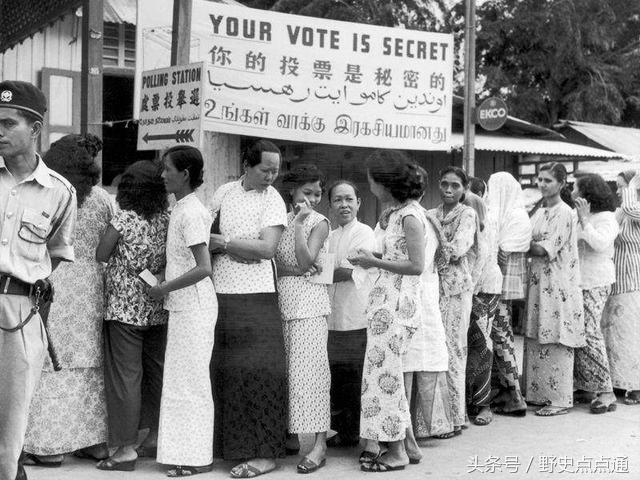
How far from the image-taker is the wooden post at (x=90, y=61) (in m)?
5.89

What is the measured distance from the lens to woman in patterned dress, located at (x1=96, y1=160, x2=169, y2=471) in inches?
185

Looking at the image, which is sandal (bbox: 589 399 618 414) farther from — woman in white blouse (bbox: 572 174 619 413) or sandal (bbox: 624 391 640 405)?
sandal (bbox: 624 391 640 405)

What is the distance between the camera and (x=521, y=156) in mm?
12344

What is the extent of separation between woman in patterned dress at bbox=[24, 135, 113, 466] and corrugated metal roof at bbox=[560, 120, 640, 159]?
12436 mm

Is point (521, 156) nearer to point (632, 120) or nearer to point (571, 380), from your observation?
point (571, 380)

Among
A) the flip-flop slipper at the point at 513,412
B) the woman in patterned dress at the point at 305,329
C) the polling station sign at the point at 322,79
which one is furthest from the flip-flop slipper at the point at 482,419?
the polling station sign at the point at 322,79

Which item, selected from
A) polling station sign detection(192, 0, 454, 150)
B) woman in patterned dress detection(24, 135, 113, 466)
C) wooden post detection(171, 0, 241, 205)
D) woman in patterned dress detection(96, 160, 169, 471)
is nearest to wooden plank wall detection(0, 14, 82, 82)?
wooden post detection(171, 0, 241, 205)

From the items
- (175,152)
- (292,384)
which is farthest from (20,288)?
(292,384)

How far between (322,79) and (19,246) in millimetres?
5493

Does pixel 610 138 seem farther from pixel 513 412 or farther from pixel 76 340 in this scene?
pixel 76 340

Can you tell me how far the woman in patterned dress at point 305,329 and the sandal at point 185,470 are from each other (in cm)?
52

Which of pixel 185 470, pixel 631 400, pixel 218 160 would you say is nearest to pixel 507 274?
pixel 631 400

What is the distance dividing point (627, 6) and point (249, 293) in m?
19.2

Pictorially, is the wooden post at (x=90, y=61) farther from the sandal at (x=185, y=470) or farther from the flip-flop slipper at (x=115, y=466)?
the sandal at (x=185, y=470)
